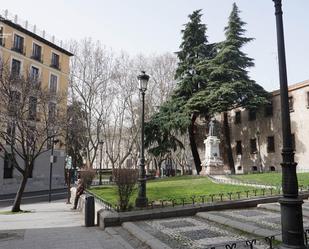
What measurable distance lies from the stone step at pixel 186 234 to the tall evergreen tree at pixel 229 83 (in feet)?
64.0

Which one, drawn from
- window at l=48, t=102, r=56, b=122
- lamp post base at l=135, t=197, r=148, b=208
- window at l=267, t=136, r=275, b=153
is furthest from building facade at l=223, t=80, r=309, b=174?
lamp post base at l=135, t=197, r=148, b=208

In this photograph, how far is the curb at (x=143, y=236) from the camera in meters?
6.91

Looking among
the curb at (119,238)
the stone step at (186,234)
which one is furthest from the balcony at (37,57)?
the stone step at (186,234)

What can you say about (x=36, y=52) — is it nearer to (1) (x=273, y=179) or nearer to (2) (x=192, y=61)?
(2) (x=192, y=61)

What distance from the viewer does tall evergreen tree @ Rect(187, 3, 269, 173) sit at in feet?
92.5

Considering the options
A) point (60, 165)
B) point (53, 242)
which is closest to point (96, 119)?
point (60, 165)

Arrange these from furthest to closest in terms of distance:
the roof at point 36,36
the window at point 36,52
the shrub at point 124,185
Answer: the window at point 36,52
the roof at point 36,36
the shrub at point 124,185

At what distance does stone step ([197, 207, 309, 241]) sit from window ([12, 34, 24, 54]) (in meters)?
31.3

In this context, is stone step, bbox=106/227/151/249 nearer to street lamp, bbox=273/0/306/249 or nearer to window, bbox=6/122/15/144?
street lamp, bbox=273/0/306/249

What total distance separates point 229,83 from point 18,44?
23140 millimetres

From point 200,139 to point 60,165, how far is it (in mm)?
17355

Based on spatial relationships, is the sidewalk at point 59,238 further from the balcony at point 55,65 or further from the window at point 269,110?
the balcony at point 55,65

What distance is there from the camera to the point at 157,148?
31.2m

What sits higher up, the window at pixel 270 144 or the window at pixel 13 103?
the window at pixel 13 103
